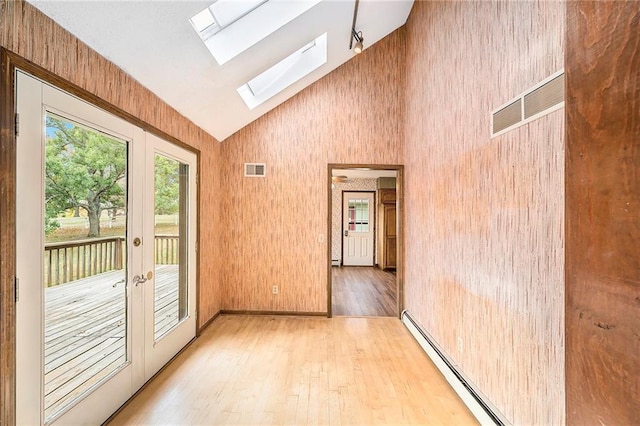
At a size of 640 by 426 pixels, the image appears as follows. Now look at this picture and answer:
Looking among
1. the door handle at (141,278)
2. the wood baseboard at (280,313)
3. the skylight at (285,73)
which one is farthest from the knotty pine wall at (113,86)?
the door handle at (141,278)

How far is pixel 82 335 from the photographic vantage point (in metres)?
1.82

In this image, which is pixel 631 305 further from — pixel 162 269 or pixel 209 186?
pixel 209 186

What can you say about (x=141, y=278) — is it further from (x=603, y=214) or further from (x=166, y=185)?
(x=603, y=214)

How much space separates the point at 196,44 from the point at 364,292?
4.54 metres

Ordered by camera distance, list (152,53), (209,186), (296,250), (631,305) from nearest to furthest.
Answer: (631,305) < (152,53) < (209,186) < (296,250)

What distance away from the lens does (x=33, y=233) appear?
1448mm

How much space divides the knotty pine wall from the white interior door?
4696mm

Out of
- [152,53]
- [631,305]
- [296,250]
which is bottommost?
[296,250]

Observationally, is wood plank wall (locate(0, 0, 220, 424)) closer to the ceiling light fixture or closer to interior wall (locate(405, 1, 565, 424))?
the ceiling light fixture

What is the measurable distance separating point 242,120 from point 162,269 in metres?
2.12

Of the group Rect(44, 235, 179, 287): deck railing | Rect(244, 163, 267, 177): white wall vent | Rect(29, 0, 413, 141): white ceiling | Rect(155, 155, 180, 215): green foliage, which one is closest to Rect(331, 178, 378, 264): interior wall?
Rect(244, 163, 267, 177): white wall vent

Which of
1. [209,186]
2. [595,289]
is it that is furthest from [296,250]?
[595,289]

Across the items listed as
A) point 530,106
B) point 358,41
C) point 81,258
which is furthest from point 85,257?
point 358,41

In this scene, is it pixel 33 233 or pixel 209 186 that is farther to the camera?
pixel 209 186
